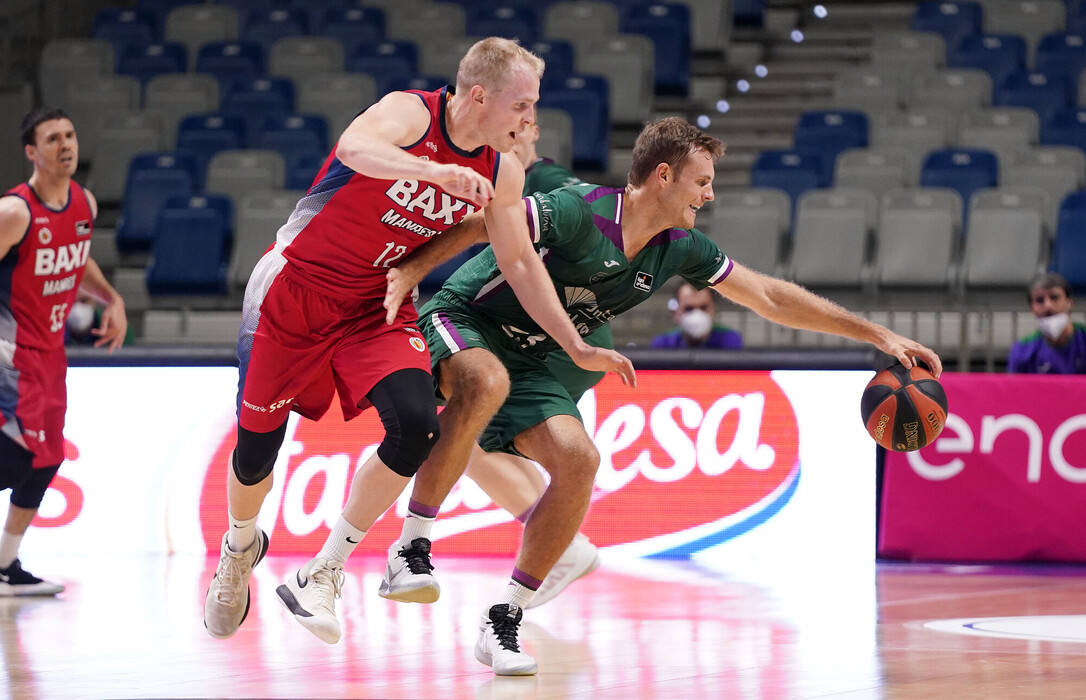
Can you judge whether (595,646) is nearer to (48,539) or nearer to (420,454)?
(420,454)

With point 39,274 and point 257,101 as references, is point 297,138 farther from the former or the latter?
point 39,274

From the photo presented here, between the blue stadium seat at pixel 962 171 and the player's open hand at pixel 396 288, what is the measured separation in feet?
28.1

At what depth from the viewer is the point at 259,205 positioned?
12680 mm

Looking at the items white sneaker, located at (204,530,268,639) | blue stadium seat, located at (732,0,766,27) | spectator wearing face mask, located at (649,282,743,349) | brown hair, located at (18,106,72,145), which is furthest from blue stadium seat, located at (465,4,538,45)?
white sneaker, located at (204,530,268,639)

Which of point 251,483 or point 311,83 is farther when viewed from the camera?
point 311,83

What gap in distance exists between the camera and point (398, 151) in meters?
4.32

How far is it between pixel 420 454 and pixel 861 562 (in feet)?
13.6

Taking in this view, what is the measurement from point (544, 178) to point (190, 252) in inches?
245

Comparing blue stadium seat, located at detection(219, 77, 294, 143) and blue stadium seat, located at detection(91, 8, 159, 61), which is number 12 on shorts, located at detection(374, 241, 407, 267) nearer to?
blue stadium seat, located at detection(219, 77, 294, 143)

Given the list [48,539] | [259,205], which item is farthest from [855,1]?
[48,539]

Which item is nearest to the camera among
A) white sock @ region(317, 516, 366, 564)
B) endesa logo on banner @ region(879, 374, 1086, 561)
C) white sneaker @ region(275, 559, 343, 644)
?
white sneaker @ region(275, 559, 343, 644)

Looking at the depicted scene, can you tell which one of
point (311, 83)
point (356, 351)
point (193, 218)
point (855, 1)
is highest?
point (855, 1)

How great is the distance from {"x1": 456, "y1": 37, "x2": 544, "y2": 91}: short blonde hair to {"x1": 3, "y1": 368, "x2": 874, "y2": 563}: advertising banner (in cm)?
399

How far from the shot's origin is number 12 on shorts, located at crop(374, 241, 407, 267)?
4.79 m
